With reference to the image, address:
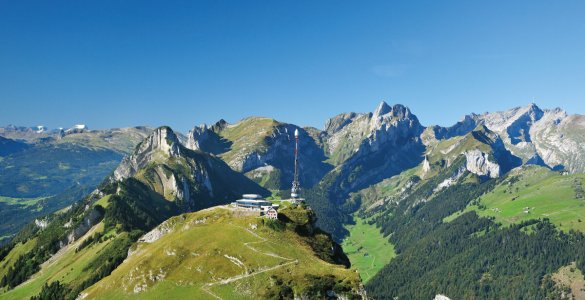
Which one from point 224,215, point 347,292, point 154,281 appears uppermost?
point 224,215

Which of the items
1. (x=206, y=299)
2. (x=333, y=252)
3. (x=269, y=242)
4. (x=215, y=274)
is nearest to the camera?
(x=206, y=299)

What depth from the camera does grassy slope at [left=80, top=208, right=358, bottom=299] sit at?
469 ft

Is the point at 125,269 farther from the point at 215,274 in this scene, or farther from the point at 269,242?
the point at 269,242

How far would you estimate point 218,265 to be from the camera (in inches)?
5920

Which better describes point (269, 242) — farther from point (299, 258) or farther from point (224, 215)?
point (224, 215)

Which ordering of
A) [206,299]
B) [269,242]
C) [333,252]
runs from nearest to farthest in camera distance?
[206,299]
[269,242]
[333,252]

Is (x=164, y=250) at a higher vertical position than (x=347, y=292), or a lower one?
higher

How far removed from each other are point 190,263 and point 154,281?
41.9 ft

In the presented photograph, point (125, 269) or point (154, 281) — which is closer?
point (154, 281)

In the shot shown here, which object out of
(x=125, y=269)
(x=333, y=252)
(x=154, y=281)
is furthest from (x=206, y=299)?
(x=333, y=252)

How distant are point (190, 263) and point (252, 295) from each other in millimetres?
28114

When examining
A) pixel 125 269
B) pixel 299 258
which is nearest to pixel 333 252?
pixel 299 258

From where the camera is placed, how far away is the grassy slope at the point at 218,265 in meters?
143

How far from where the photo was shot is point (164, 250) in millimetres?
164625
